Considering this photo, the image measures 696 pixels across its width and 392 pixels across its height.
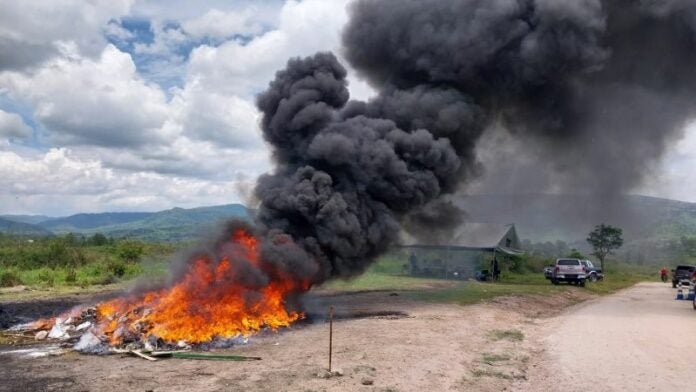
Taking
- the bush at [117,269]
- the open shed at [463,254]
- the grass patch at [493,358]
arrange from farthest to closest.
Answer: the open shed at [463,254] → the bush at [117,269] → the grass patch at [493,358]

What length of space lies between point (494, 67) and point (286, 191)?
474 inches

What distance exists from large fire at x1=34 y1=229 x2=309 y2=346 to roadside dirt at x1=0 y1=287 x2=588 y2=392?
98 centimetres

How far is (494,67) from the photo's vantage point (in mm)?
24688

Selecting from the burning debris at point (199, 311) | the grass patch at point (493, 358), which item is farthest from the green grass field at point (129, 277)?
the grass patch at point (493, 358)

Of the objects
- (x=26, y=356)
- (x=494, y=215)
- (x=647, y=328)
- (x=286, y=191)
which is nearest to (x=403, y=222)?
(x=286, y=191)

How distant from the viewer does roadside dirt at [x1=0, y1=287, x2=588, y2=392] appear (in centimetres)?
996

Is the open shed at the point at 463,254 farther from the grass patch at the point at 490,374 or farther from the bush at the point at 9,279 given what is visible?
the grass patch at the point at 490,374

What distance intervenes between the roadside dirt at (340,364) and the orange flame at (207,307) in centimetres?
93

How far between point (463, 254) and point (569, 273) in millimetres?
9475

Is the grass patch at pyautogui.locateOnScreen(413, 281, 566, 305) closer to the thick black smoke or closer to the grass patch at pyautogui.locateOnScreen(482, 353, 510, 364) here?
the thick black smoke

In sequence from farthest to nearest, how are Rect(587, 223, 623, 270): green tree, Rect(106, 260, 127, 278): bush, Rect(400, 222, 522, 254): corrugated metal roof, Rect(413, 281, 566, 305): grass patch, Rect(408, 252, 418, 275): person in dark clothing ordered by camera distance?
1. Rect(587, 223, 623, 270): green tree
2. Rect(408, 252, 418, 275): person in dark clothing
3. Rect(400, 222, 522, 254): corrugated metal roof
4. Rect(106, 260, 127, 278): bush
5. Rect(413, 281, 566, 305): grass patch

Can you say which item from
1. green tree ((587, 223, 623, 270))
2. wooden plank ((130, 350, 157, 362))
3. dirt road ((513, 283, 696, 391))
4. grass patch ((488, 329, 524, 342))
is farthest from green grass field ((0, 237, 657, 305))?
green tree ((587, 223, 623, 270))

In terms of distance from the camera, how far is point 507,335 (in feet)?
51.5

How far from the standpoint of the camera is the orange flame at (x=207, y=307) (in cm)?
1420
